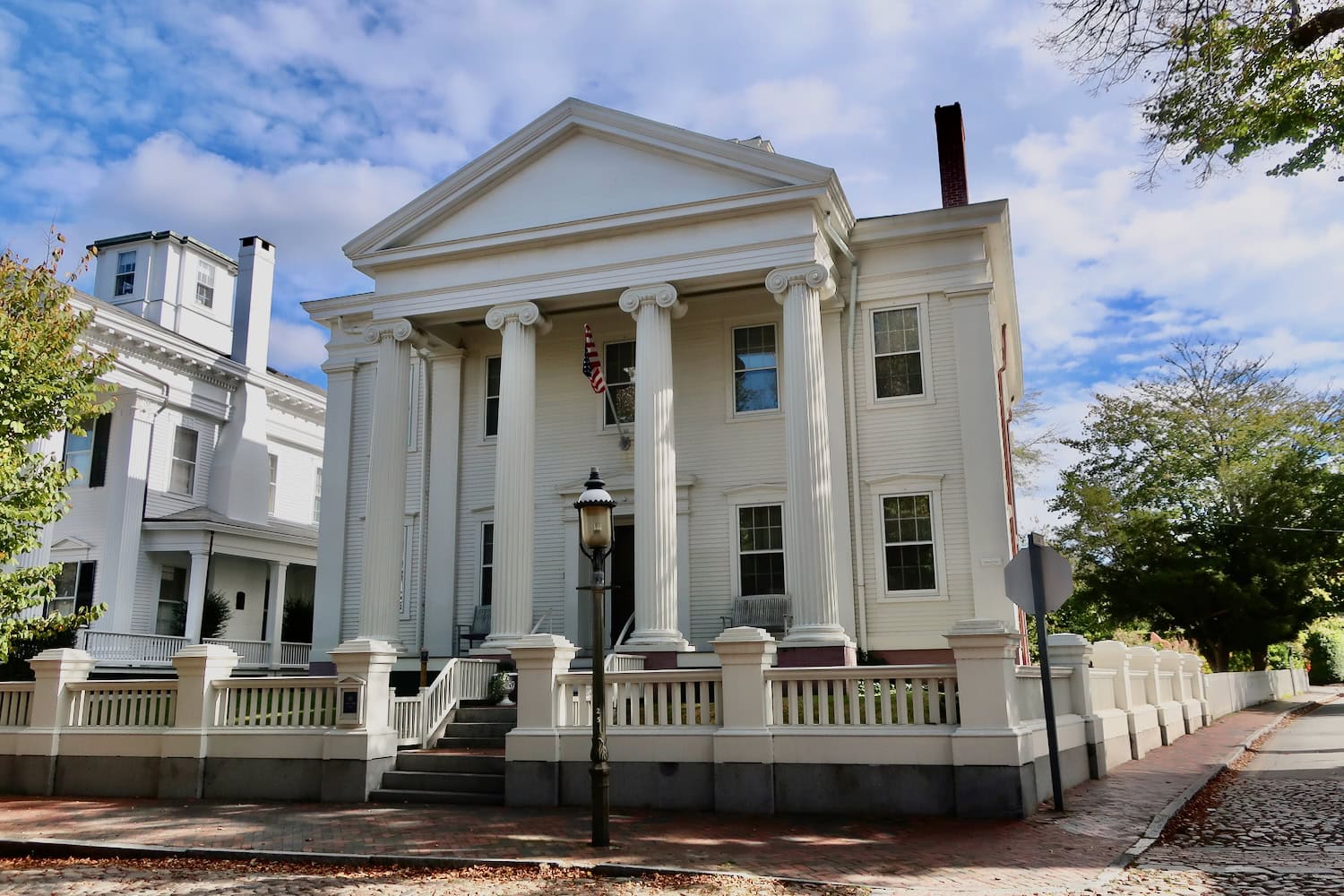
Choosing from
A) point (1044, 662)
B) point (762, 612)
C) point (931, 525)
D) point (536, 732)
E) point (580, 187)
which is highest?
point (580, 187)

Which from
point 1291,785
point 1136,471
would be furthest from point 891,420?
point 1136,471

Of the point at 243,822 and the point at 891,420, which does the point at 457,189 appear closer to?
the point at 891,420

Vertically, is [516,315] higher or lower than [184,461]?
higher

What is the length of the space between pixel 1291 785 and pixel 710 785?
7.91m

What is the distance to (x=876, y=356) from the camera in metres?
20.5

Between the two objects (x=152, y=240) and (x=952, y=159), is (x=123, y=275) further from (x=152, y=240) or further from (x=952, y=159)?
(x=952, y=159)

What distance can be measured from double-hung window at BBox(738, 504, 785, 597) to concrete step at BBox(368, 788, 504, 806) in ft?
28.1

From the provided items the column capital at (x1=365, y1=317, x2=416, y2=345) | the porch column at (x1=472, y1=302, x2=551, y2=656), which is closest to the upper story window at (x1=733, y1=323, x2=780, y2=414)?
the porch column at (x1=472, y1=302, x2=551, y2=656)

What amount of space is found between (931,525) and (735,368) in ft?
16.1

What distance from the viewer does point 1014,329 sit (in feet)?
84.7

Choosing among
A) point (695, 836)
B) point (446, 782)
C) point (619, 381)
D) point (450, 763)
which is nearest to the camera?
point (695, 836)

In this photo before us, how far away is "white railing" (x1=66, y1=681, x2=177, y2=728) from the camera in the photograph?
1379 centimetres

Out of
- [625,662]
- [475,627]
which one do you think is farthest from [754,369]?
[475,627]

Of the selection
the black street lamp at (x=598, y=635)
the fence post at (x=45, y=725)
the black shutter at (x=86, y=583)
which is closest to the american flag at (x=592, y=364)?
the black street lamp at (x=598, y=635)
